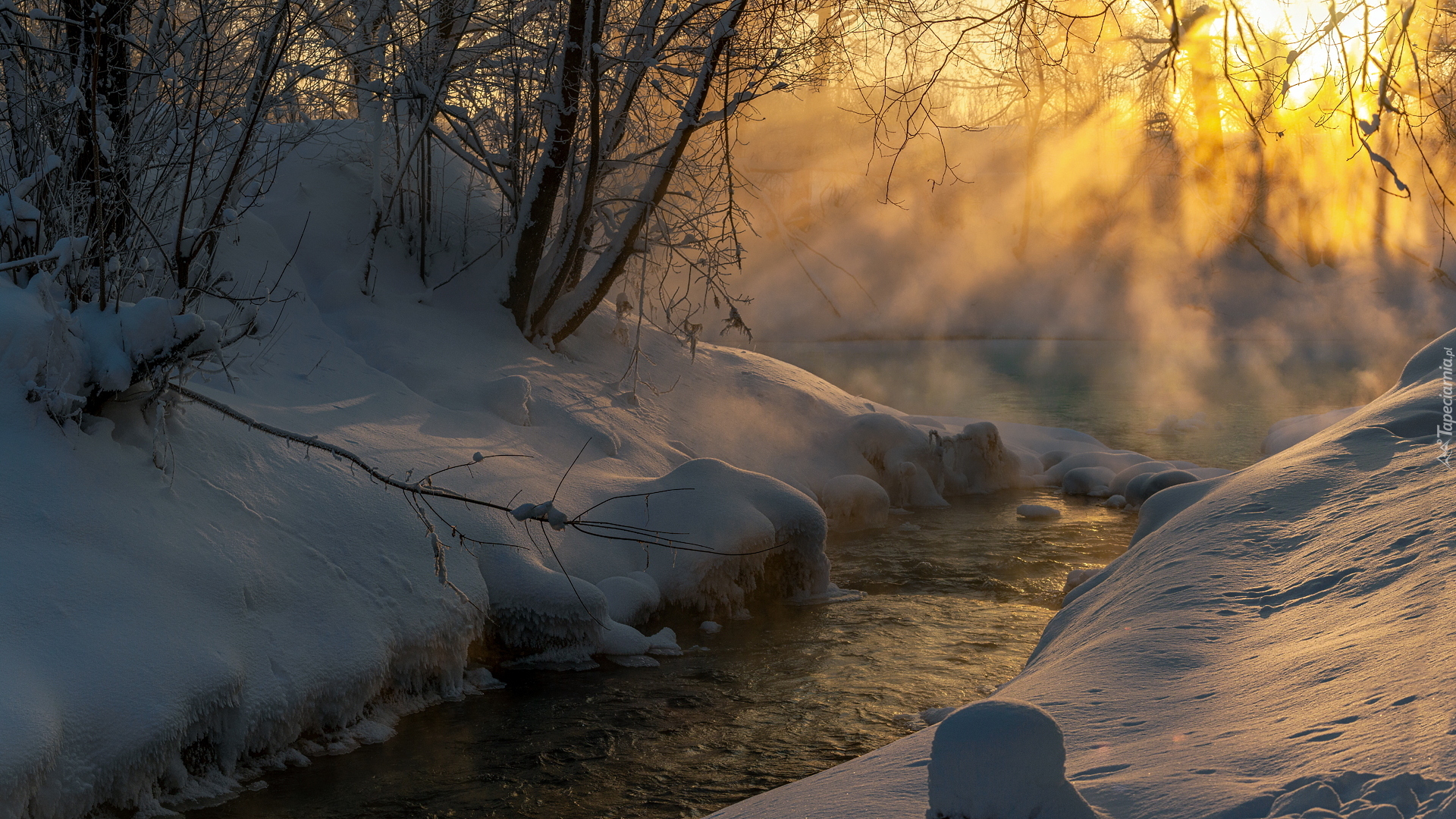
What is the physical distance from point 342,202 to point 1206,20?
10541mm

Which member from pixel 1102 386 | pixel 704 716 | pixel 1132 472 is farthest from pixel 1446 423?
pixel 1102 386

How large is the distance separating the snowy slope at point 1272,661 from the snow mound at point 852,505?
5.16m

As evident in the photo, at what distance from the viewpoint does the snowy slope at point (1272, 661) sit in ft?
8.99

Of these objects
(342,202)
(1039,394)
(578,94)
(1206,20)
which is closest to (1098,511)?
(578,94)

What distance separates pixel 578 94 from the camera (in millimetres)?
10383

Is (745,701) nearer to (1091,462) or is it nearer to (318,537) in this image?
(318,537)

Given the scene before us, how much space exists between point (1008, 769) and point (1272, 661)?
64.3 inches

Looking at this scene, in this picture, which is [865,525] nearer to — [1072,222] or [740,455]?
[740,455]

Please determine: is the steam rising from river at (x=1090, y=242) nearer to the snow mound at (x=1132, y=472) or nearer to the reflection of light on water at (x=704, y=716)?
the snow mound at (x=1132, y=472)

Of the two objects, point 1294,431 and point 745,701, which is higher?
point 1294,431

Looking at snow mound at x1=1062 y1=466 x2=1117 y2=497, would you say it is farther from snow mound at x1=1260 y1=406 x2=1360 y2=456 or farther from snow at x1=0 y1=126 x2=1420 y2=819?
snow at x1=0 y1=126 x2=1420 y2=819

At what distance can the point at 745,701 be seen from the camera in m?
6.60

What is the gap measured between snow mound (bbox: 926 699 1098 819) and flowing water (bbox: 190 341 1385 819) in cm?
272

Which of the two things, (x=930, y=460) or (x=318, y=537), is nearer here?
(x=318, y=537)
